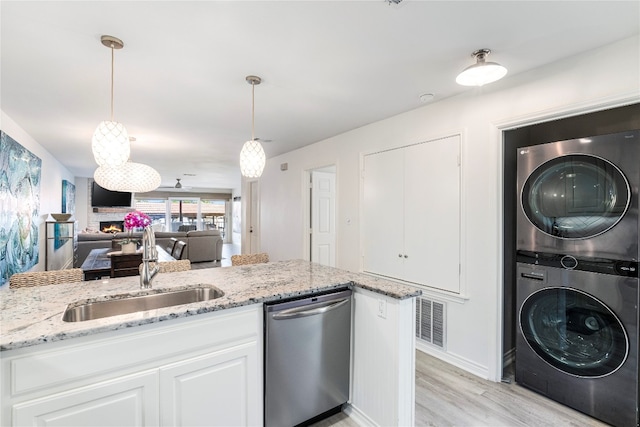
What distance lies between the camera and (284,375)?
68.5 inches

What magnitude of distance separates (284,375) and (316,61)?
2.08 m

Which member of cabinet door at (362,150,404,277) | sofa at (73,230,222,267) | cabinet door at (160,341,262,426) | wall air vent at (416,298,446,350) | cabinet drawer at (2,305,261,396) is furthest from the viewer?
sofa at (73,230,222,267)

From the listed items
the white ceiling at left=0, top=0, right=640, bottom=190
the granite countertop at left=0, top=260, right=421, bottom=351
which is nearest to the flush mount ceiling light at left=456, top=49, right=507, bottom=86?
the white ceiling at left=0, top=0, right=640, bottom=190

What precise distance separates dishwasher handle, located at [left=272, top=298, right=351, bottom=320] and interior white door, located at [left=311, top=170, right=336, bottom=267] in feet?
9.39

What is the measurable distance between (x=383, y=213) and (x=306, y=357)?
1.97 m

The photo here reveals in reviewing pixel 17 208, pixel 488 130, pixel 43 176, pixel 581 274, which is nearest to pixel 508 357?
pixel 581 274

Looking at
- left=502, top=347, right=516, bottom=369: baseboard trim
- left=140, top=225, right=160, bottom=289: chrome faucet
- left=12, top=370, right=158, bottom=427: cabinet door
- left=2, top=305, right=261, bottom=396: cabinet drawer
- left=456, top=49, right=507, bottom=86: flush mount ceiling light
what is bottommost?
left=502, top=347, right=516, bottom=369: baseboard trim

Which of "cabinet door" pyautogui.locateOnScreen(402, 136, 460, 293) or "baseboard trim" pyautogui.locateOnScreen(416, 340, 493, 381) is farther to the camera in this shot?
"cabinet door" pyautogui.locateOnScreen(402, 136, 460, 293)

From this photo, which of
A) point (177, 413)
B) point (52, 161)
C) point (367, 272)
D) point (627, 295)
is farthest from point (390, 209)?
point (52, 161)

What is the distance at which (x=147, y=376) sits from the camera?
1.37m

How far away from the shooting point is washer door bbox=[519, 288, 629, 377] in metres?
1.92

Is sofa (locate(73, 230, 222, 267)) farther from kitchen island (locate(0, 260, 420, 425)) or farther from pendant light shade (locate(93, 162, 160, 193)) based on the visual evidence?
kitchen island (locate(0, 260, 420, 425))

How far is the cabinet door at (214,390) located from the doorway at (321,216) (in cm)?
315

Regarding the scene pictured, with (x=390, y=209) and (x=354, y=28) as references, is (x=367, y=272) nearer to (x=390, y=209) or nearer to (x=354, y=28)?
(x=390, y=209)
